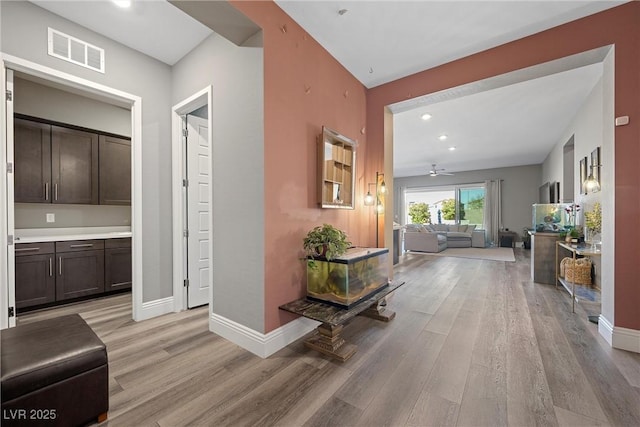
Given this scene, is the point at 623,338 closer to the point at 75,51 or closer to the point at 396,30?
the point at 396,30

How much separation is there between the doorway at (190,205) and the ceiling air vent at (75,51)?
757 mm

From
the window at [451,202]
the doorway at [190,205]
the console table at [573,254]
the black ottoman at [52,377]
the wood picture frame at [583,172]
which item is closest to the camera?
the black ottoman at [52,377]

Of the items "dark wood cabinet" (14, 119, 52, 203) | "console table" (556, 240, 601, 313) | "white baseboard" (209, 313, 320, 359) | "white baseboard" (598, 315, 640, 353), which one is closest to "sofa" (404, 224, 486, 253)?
"console table" (556, 240, 601, 313)

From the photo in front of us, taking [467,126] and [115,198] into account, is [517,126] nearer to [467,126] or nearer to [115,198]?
[467,126]

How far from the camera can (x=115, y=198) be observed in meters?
3.85

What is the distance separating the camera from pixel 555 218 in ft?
14.2

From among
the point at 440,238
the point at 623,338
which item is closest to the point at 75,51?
the point at 623,338

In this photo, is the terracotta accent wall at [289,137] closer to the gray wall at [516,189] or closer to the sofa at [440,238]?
the sofa at [440,238]

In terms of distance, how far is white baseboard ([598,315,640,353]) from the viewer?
2141mm

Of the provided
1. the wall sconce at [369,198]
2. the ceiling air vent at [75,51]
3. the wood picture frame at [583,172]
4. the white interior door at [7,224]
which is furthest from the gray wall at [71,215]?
the wood picture frame at [583,172]

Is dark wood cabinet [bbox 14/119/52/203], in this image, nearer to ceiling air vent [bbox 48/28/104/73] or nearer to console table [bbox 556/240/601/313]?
ceiling air vent [bbox 48/28/104/73]

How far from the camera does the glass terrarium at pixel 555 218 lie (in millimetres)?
4219

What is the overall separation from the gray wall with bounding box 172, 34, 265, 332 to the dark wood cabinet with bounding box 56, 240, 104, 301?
2.16 m

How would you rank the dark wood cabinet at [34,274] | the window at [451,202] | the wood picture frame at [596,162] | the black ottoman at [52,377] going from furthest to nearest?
the window at [451,202], the wood picture frame at [596,162], the dark wood cabinet at [34,274], the black ottoman at [52,377]
